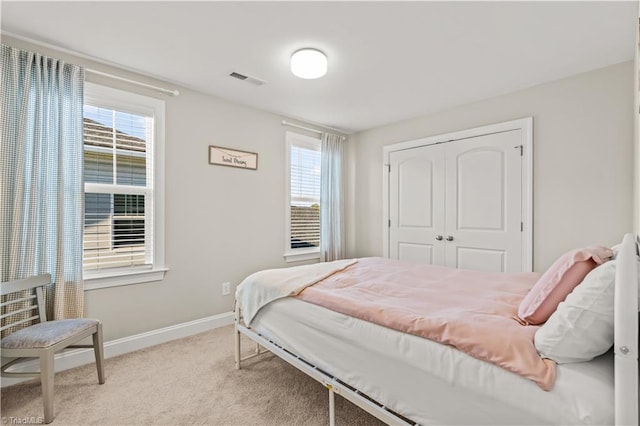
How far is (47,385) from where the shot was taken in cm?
175

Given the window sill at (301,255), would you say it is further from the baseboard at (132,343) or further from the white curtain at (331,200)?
the baseboard at (132,343)

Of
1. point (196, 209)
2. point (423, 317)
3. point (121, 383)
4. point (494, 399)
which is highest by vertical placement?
point (196, 209)

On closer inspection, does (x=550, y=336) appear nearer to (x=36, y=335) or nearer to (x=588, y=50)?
(x=588, y=50)

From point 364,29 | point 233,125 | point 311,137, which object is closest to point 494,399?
point 364,29

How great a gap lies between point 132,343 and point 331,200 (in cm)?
275

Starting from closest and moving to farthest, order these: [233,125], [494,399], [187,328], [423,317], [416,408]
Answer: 1. [494,399]
2. [416,408]
3. [423,317]
4. [187,328]
5. [233,125]

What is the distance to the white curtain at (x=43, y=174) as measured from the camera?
6.84 feet

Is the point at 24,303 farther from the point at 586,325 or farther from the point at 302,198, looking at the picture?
the point at 586,325

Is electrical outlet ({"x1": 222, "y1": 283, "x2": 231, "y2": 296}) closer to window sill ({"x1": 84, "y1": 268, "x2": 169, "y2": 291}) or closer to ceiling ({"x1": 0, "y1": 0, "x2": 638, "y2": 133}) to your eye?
window sill ({"x1": 84, "y1": 268, "x2": 169, "y2": 291})

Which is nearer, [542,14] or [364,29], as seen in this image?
[542,14]

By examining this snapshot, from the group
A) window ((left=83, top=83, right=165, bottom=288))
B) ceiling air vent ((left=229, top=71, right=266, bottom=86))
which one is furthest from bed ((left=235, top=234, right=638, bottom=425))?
ceiling air vent ((left=229, top=71, right=266, bottom=86))

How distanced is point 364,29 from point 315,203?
247 centimetres

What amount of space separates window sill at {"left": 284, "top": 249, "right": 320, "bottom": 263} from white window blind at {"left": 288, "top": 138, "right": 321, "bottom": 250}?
0.07 m

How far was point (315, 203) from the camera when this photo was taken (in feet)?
14.0
